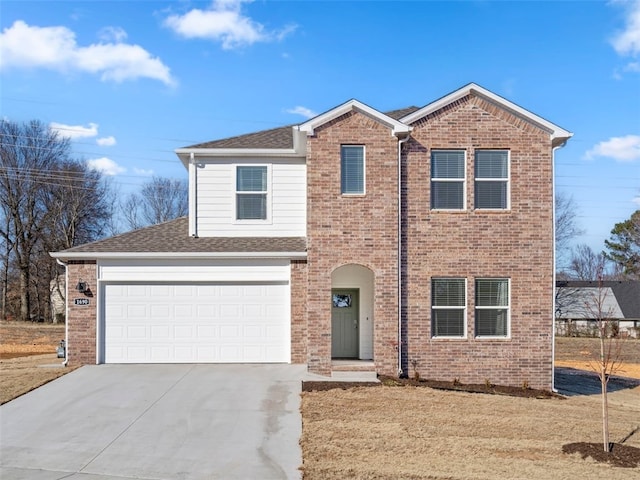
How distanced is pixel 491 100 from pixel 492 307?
17.2 feet

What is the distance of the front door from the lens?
16.0m

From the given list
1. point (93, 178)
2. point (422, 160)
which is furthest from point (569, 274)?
point (422, 160)

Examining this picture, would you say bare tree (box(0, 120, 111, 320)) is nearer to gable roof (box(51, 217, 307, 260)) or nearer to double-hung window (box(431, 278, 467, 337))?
gable roof (box(51, 217, 307, 260))

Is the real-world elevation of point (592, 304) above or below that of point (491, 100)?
below

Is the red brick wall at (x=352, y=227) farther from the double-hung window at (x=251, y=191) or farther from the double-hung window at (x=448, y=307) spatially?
the double-hung window at (x=251, y=191)

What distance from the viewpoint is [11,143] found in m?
34.8

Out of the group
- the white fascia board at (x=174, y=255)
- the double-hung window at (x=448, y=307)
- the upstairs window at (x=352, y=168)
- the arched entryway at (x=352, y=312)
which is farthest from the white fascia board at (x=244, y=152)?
the double-hung window at (x=448, y=307)

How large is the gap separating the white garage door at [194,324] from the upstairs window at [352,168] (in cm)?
317

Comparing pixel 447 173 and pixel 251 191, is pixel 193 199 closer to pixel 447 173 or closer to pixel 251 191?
pixel 251 191

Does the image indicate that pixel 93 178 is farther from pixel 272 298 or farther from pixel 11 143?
pixel 272 298

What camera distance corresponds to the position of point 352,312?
52.8 ft

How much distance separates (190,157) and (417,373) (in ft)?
27.3

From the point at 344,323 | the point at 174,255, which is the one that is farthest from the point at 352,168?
the point at 174,255

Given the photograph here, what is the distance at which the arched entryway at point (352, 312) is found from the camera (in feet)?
51.8
